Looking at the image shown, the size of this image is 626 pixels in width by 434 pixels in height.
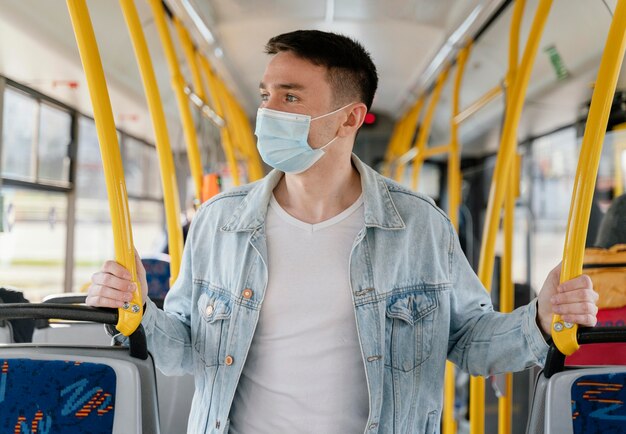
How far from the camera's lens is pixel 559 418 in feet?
5.42

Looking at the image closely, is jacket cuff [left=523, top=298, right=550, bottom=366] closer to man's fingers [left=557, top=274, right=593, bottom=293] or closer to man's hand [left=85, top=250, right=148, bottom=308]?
man's fingers [left=557, top=274, right=593, bottom=293]

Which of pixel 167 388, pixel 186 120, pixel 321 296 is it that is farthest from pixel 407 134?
pixel 321 296

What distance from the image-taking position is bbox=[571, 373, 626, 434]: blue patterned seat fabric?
166cm

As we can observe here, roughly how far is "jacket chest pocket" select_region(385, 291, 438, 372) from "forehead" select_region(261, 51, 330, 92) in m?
0.62

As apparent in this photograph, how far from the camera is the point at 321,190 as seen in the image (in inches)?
74.7

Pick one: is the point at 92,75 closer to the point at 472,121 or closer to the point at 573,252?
the point at 573,252

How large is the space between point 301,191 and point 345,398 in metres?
0.55

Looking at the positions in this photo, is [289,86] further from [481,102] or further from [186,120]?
[481,102]

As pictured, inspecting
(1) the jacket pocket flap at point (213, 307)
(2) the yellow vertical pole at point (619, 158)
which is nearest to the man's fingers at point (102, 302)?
(1) the jacket pocket flap at point (213, 307)

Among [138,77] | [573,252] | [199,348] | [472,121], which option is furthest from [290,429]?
[472,121]

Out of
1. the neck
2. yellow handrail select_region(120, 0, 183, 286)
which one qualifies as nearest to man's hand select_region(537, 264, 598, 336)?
the neck

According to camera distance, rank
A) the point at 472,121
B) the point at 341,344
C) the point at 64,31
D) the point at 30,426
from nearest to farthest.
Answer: the point at 30,426, the point at 341,344, the point at 64,31, the point at 472,121

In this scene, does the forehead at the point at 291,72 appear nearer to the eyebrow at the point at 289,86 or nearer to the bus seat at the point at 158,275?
the eyebrow at the point at 289,86

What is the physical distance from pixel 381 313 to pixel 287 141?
1.74 feet
